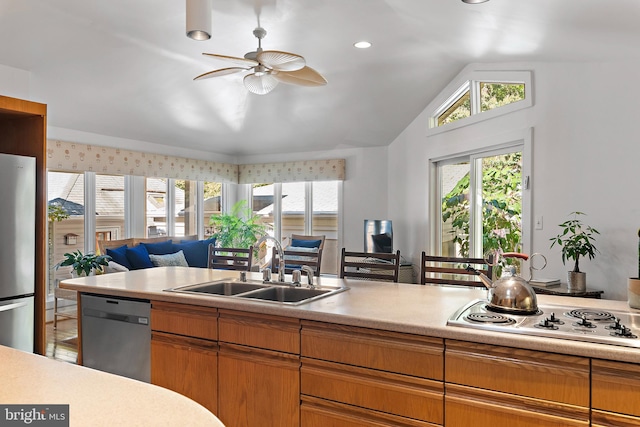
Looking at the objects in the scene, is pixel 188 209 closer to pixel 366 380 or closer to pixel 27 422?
pixel 366 380

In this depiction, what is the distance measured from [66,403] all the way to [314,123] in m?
5.92

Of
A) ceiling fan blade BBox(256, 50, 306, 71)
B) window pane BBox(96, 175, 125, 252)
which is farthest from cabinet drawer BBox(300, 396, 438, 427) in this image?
window pane BBox(96, 175, 125, 252)

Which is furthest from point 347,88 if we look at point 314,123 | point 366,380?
Answer: point 366,380

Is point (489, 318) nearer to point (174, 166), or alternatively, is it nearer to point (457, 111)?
point (457, 111)

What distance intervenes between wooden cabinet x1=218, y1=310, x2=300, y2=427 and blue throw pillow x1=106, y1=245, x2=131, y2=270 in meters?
3.63

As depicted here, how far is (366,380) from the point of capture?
1.79m

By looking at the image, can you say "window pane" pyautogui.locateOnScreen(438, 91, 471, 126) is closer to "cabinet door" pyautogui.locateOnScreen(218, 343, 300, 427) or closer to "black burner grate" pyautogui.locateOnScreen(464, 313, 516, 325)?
"black burner grate" pyautogui.locateOnScreen(464, 313, 516, 325)

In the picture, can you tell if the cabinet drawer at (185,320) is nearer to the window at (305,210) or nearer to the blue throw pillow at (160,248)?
the blue throw pillow at (160,248)

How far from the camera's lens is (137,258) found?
215 inches

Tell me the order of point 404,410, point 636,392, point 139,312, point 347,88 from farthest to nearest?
point 347,88, point 139,312, point 404,410, point 636,392

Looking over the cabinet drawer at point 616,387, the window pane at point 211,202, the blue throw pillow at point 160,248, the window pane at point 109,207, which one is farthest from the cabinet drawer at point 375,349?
the window pane at point 211,202

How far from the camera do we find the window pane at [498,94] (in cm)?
A: 397

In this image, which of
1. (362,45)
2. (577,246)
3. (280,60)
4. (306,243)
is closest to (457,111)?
(362,45)

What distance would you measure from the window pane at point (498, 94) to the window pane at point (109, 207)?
4.81m
